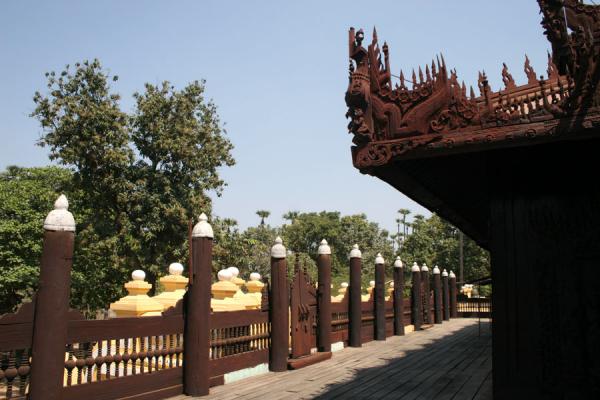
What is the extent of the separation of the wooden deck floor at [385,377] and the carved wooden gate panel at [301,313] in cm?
49

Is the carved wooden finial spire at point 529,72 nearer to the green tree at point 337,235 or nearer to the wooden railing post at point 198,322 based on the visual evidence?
the wooden railing post at point 198,322

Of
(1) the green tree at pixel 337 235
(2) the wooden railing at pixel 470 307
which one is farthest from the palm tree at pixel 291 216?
(2) the wooden railing at pixel 470 307

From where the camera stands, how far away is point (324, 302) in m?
11.5

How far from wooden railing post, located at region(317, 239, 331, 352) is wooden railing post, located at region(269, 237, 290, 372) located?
6.37 feet

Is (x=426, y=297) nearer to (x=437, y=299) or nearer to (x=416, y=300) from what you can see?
(x=437, y=299)

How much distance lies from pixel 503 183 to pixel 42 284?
14.1 feet

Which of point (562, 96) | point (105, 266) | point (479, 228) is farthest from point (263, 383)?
point (105, 266)

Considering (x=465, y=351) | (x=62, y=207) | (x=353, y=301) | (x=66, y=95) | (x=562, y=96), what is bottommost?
(x=465, y=351)

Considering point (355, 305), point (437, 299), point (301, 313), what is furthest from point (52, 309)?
point (437, 299)

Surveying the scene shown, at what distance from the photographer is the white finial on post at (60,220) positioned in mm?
5111

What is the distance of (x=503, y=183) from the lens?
4.69m

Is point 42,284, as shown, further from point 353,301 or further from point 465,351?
point 465,351

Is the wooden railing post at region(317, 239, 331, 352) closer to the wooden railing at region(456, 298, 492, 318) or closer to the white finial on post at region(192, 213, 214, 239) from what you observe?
the white finial on post at region(192, 213, 214, 239)

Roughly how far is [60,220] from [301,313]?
5960mm
